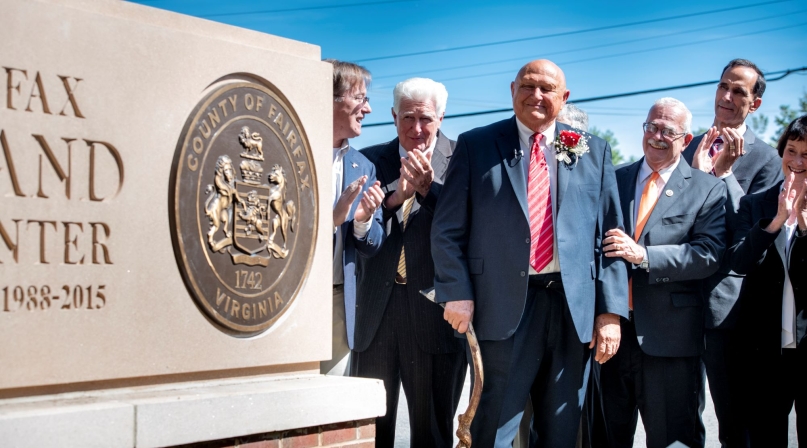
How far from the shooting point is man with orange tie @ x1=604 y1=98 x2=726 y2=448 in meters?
4.95

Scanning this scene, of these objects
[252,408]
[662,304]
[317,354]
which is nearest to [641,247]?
[662,304]

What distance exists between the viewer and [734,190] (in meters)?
5.50

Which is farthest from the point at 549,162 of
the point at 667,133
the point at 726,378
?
the point at 726,378

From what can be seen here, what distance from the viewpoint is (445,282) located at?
14.4 ft

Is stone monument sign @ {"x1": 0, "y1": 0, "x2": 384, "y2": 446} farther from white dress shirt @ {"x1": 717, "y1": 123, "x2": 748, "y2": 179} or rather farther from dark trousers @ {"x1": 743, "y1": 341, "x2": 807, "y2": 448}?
white dress shirt @ {"x1": 717, "y1": 123, "x2": 748, "y2": 179}

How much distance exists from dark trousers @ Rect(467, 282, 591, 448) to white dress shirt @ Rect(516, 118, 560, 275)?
13cm

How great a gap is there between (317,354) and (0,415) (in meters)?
1.45

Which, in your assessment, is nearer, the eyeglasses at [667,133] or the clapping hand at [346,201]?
the clapping hand at [346,201]

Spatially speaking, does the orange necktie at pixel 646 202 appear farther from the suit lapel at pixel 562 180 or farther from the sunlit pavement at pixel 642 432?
the sunlit pavement at pixel 642 432

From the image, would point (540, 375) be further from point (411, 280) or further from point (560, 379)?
point (411, 280)

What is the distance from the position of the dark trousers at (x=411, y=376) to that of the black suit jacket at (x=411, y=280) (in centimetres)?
4

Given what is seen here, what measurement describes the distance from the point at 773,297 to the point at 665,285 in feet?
2.15

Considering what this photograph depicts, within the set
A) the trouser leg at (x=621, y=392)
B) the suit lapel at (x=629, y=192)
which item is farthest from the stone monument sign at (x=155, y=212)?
the suit lapel at (x=629, y=192)

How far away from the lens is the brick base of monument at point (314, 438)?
3.36 metres
